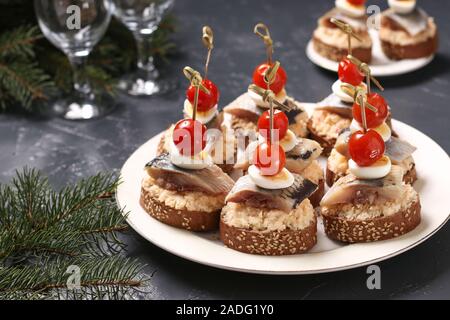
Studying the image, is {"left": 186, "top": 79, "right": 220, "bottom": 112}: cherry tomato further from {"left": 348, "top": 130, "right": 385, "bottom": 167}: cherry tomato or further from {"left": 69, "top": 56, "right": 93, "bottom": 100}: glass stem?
{"left": 69, "top": 56, "right": 93, "bottom": 100}: glass stem

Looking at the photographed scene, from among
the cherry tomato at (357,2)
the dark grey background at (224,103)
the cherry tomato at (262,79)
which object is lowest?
the dark grey background at (224,103)

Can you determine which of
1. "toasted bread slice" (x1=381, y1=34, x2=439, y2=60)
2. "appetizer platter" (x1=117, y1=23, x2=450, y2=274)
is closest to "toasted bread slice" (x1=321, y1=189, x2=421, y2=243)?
"appetizer platter" (x1=117, y1=23, x2=450, y2=274)

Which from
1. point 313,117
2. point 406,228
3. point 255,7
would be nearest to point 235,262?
point 406,228

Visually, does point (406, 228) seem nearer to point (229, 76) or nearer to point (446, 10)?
point (229, 76)

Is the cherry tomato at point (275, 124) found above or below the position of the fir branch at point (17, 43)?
above

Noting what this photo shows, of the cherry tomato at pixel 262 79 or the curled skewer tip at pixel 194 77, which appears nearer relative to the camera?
the curled skewer tip at pixel 194 77

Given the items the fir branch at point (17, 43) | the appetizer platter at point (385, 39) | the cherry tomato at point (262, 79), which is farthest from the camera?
the appetizer platter at point (385, 39)

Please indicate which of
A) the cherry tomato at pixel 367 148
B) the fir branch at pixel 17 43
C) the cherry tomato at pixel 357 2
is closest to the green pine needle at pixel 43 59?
the fir branch at pixel 17 43

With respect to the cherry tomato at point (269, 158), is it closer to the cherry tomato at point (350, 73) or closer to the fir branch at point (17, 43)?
the cherry tomato at point (350, 73)
